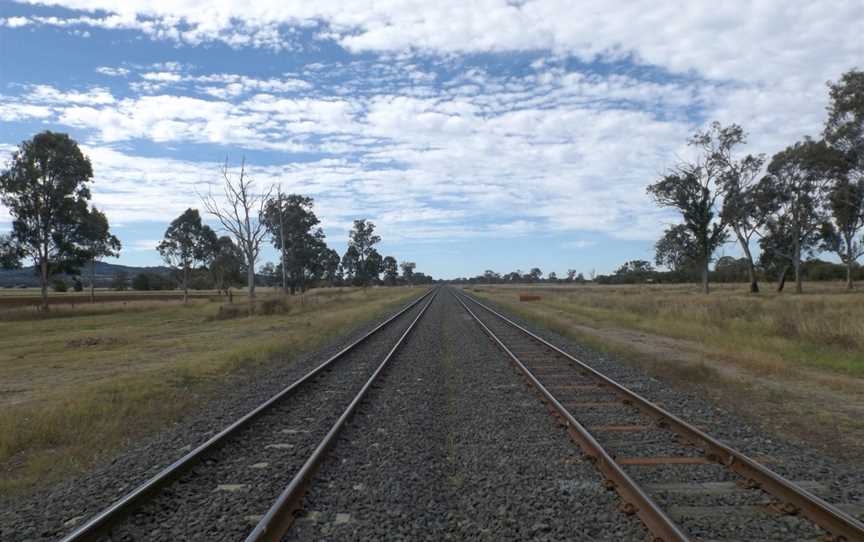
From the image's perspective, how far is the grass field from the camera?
713cm

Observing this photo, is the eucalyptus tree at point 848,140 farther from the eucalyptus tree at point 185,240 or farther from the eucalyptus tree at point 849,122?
the eucalyptus tree at point 185,240

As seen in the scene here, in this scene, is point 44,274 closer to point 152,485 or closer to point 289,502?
point 152,485

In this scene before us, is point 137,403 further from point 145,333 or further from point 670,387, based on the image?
point 145,333

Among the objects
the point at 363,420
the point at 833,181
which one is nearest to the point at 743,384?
the point at 363,420

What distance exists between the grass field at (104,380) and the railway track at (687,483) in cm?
581

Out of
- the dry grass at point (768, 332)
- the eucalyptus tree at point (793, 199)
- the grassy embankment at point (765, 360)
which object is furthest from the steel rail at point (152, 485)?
the eucalyptus tree at point (793, 199)

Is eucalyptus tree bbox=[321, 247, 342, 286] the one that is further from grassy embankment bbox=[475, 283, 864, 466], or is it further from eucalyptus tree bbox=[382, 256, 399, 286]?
grassy embankment bbox=[475, 283, 864, 466]

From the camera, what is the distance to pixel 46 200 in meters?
40.8

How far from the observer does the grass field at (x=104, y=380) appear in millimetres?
7133

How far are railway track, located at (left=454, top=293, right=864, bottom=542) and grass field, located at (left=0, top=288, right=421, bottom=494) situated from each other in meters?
5.81

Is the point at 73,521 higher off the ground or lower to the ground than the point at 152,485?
lower

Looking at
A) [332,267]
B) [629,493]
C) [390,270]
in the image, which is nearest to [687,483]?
[629,493]

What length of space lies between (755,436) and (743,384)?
4.00 metres

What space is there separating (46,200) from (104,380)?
35644 mm
